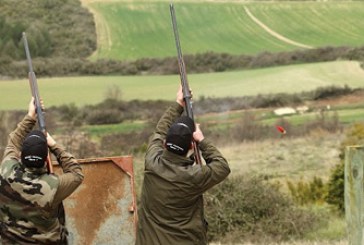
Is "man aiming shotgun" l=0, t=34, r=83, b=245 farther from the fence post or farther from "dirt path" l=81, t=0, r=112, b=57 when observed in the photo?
"dirt path" l=81, t=0, r=112, b=57

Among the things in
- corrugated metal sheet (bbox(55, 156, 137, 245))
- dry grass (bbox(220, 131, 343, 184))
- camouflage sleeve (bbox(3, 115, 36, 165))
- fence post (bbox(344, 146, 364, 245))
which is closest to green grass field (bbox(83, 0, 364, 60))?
dry grass (bbox(220, 131, 343, 184))

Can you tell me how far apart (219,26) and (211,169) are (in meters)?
37.6

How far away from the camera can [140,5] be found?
4241 cm

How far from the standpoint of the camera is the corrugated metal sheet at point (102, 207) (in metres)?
7.90

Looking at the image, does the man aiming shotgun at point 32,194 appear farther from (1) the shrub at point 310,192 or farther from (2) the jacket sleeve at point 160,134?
(1) the shrub at point 310,192

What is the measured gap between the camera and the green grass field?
40.8m

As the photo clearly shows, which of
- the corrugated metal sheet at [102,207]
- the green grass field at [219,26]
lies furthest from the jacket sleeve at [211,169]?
the green grass field at [219,26]

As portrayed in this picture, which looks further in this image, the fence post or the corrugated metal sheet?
the corrugated metal sheet

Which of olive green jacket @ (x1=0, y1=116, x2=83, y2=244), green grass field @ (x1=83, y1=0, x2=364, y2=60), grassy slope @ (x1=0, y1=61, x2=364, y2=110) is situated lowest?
grassy slope @ (x1=0, y1=61, x2=364, y2=110)

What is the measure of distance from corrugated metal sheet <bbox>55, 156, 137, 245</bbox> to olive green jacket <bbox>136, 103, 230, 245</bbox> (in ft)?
5.65

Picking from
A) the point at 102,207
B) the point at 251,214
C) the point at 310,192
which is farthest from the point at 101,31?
the point at 102,207

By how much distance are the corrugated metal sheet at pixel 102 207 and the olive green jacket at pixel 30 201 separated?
184cm

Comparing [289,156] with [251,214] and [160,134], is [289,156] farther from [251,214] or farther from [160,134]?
[160,134]

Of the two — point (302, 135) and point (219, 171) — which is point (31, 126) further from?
point (302, 135)
